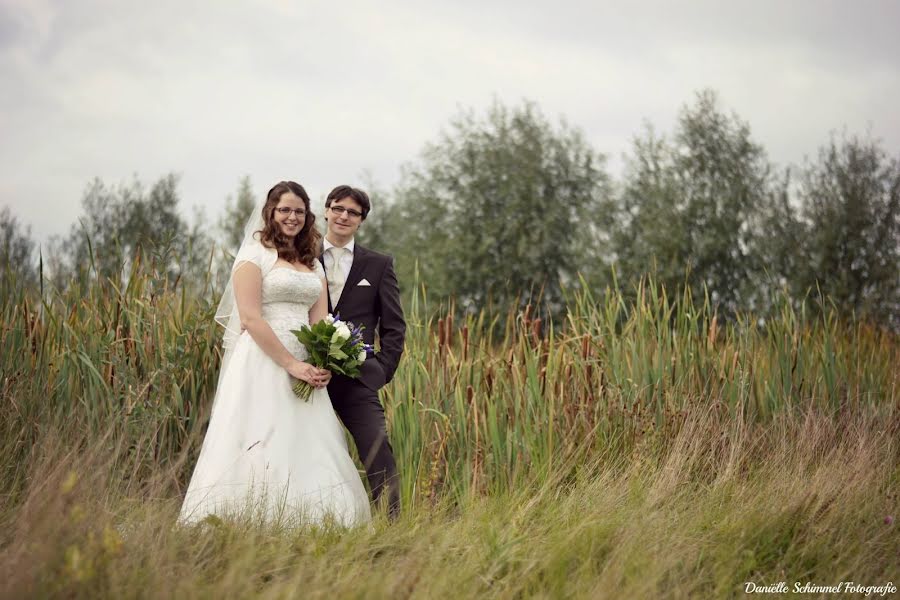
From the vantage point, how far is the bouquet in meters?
4.44

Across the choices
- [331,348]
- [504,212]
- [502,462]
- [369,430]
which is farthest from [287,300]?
[504,212]

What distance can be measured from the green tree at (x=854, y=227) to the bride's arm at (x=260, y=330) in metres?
23.1

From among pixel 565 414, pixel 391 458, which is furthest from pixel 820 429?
pixel 391 458

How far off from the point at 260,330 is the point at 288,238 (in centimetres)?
58

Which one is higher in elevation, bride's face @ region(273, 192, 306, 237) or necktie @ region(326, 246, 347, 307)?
bride's face @ region(273, 192, 306, 237)

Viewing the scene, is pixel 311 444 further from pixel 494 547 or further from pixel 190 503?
pixel 494 547

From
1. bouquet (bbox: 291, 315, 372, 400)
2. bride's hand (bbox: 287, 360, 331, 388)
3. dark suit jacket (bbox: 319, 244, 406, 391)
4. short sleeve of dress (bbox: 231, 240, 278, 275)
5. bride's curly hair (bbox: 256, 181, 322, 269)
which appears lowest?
bride's hand (bbox: 287, 360, 331, 388)

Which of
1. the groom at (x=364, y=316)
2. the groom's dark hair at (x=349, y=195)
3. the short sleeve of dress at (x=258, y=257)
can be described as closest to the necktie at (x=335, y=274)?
the groom at (x=364, y=316)

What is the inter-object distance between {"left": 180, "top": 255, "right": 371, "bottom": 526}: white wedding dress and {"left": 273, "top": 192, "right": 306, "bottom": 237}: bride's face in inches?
8.1

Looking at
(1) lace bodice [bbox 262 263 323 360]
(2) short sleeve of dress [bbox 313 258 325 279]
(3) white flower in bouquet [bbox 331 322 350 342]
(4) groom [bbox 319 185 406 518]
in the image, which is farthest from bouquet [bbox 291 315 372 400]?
(2) short sleeve of dress [bbox 313 258 325 279]

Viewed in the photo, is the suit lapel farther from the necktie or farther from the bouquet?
the bouquet

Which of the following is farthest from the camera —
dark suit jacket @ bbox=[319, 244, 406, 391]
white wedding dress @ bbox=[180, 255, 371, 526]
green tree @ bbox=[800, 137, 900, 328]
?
green tree @ bbox=[800, 137, 900, 328]

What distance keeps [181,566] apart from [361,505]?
5.29 ft

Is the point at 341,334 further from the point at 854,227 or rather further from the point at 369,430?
the point at 854,227
